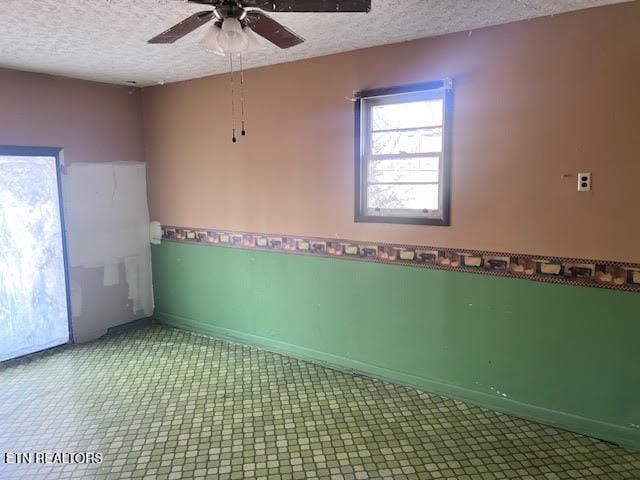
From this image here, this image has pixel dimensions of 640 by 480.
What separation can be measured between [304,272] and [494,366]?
1587 millimetres

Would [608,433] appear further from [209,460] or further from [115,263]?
[115,263]

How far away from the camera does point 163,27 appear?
109 inches

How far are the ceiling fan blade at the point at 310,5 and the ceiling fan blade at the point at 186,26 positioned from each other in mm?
214

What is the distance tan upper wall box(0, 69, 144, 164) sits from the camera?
376 centimetres

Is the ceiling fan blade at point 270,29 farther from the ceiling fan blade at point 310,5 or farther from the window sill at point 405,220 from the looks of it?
the window sill at point 405,220

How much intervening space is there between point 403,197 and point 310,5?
169 centimetres

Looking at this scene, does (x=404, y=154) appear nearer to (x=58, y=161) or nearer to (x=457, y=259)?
(x=457, y=259)

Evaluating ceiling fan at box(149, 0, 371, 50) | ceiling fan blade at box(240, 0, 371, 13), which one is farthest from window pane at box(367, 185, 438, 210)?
ceiling fan blade at box(240, 0, 371, 13)

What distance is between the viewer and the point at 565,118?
8.77ft

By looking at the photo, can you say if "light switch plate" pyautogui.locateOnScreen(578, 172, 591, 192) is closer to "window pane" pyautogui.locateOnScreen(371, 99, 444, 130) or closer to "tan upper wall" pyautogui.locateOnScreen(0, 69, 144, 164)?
"window pane" pyautogui.locateOnScreen(371, 99, 444, 130)

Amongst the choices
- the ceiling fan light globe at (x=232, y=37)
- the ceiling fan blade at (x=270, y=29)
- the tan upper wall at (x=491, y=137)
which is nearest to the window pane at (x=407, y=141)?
the tan upper wall at (x=491, y=137)

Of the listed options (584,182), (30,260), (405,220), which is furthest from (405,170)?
(30,260)

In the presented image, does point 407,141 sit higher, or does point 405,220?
point 407,141

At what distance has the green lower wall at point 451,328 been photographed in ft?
8.77
